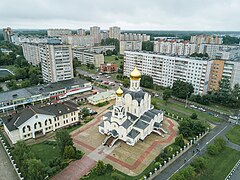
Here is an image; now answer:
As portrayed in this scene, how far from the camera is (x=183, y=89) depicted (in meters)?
61.0

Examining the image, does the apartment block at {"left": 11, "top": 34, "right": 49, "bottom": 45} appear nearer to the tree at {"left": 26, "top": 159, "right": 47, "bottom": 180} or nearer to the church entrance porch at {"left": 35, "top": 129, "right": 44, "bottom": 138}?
the church entrance porch at {"left": 35, "top": 129, "right": 44, "bottom": 138}

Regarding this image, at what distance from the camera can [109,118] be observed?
1618 inches

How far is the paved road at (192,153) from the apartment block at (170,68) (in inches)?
798

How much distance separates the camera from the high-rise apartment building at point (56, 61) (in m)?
66.8

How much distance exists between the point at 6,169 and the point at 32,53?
3482 inches

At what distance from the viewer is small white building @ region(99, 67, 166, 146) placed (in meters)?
37.9

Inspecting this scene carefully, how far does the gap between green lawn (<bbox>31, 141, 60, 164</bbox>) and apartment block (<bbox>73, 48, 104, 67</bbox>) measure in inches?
3045

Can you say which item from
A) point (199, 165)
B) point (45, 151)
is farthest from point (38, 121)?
point (199, 165)

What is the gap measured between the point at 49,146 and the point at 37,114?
23.9 ft

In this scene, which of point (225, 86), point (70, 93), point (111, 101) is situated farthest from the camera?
point (70, 93)

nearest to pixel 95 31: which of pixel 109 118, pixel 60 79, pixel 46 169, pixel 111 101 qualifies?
pixel 60 79

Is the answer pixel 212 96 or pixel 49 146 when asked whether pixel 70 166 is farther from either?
pixel 212 96

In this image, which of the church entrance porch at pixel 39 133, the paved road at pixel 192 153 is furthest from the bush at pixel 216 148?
the church entrance porch at pixel 39 133

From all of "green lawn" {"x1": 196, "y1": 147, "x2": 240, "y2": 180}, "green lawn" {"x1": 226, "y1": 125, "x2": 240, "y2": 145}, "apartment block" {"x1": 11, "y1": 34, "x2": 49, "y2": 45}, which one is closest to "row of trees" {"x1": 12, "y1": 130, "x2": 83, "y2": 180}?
"green lawn" {"x1": 196, "y1": 147, "x2": 240, "y2": 180}
